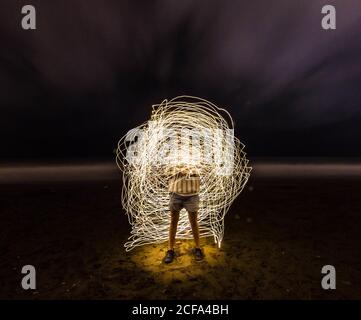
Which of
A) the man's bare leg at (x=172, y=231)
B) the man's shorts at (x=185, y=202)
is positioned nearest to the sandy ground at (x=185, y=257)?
the man's bare leg at (x=172, y=231)

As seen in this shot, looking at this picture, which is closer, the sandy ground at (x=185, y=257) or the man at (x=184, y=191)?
the sandy ground at (x=185, y=257)

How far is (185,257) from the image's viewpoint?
14.5ft

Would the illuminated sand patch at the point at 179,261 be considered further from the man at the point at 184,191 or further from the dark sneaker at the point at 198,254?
the man at the point at 184,191

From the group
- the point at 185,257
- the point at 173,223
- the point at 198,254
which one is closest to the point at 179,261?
the point at 185,257

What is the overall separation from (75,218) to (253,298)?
4870 millimetres

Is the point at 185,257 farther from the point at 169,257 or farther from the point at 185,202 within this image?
the point at 185,202

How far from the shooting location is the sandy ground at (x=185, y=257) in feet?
11.6

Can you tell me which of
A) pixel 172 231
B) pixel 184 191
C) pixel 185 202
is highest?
pixel 184 191

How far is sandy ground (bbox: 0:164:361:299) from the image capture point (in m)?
3.54

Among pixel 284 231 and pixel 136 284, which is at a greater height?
pixel 284 231

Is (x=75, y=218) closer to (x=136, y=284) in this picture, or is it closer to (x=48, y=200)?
(x=48, y=200)

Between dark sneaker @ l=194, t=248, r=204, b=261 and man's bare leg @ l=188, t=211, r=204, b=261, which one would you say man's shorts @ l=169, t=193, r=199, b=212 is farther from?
dark sneaker @ l=194, t=248, r=204, b=261
